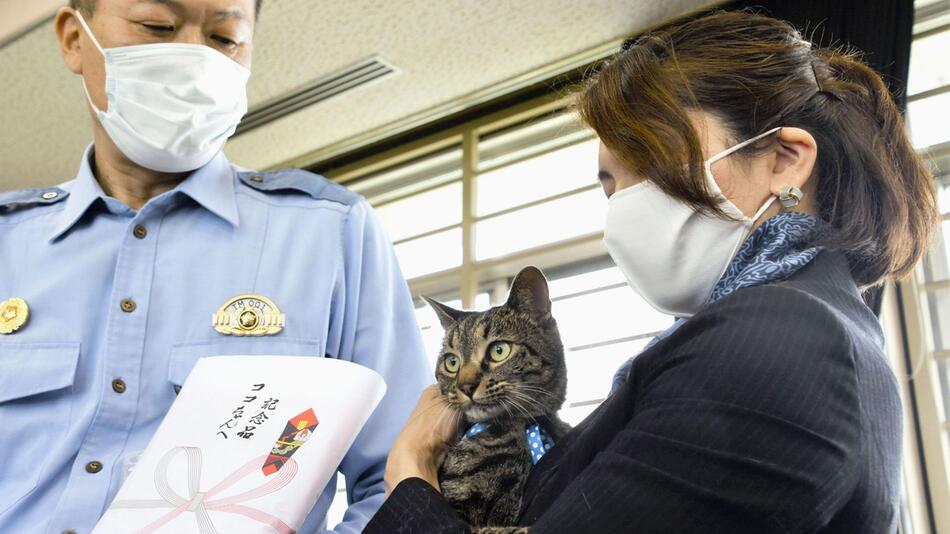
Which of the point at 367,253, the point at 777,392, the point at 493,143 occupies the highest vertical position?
the point at 493,143

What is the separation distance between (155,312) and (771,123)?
908 mm

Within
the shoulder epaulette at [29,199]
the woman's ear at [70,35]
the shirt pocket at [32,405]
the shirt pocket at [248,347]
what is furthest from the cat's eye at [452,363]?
the woman's ear at [70,35]

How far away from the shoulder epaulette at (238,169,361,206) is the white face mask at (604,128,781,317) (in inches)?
19.9

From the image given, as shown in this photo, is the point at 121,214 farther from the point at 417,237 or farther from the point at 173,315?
the point at 417,237

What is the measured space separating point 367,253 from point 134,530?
569 mm

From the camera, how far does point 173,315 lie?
137 cm

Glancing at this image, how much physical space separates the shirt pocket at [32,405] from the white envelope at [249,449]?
25 centimetres

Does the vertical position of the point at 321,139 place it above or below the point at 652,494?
above

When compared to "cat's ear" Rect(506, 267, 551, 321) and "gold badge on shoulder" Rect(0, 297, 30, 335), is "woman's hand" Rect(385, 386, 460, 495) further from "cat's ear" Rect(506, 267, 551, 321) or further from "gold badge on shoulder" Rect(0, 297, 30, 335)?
"gold badge on shoulder" Rect(0, 297, 30, 335)

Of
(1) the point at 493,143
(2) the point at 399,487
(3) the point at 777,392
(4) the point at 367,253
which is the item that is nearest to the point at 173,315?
(4) the point at 367,253

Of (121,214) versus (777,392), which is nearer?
(777,392)

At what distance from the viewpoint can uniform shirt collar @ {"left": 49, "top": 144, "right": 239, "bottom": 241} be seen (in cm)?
143

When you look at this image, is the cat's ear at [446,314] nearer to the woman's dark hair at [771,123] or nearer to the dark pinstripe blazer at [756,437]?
the woman's dark hair at [771,123]

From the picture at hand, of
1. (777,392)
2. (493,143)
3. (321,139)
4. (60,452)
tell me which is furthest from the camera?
(321,139)
